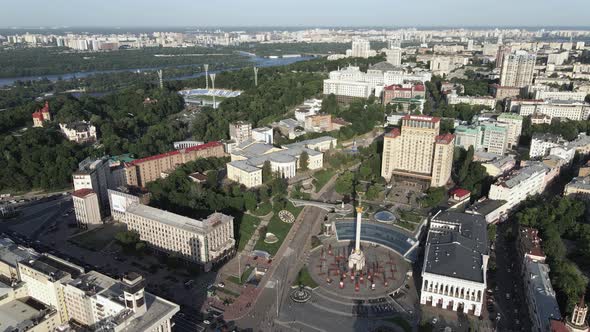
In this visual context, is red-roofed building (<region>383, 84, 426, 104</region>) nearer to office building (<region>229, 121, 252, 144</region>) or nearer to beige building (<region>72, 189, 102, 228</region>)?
office building (<region>229, 121, 252, 144</region>)

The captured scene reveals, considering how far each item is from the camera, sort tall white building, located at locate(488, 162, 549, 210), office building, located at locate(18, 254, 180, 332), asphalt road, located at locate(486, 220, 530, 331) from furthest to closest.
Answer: tall white building, located at locate(488, 162, 549, 210)
asphalt road, located at locate(486, 220, 530, 331)
office building, located at locate(18, 254, 180, 332)

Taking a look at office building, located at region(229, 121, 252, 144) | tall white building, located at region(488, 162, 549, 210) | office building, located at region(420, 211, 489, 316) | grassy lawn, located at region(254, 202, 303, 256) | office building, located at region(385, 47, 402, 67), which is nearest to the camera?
office building, located at region(420, 211, 489, 316)

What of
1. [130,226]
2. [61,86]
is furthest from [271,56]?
[130,226]

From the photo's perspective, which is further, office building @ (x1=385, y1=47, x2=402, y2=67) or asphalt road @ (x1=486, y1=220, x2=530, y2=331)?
office building @ (x1=385, y1=47, x2=402, y2=67)

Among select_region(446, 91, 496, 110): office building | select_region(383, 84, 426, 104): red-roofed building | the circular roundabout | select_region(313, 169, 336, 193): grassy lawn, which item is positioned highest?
select_region(383, 84, 426, 104): red-roofed building

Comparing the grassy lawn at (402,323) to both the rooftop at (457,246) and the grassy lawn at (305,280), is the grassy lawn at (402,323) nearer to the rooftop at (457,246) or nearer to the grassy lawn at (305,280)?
the rooftop at (457,246)

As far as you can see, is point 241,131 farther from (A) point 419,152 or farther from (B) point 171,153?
(A) point 419,152

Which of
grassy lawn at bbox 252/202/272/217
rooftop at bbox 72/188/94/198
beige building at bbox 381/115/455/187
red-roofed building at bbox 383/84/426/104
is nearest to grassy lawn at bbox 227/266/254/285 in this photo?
grassy lawn at bbox 252/202/272/217

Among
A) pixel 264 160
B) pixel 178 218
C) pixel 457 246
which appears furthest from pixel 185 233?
pixel 457 246
